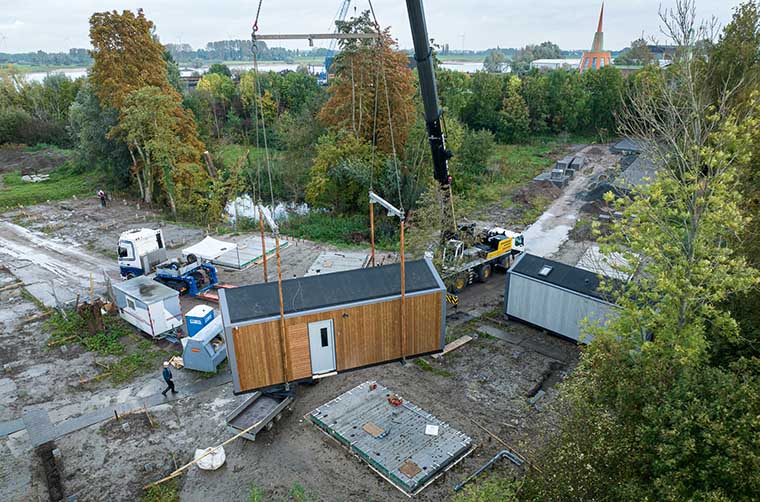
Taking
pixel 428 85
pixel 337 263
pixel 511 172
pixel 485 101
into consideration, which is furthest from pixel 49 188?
pixel 485 101

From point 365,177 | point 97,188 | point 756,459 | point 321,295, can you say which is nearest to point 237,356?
point 321,295

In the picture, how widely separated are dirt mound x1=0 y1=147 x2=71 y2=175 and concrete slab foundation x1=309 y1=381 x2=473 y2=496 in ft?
153

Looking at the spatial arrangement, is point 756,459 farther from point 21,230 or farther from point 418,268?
point 21,230

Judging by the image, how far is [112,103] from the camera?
33625 mm

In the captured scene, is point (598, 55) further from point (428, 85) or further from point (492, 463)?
point (492, 463)

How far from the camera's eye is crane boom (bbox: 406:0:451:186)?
Result: 16312 millimetres

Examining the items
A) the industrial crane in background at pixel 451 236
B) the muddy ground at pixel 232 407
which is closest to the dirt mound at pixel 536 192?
the industrial crane in background at pixel 451 236

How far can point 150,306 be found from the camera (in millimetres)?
18312

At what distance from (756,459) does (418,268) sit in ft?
33.5

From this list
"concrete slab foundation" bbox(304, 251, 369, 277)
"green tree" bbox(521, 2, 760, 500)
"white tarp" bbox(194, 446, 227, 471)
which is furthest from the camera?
"concrete slab foundation" bbox(304, 251, 369, 277)

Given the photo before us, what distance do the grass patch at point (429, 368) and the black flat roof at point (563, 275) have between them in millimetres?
5033

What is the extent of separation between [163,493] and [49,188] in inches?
1515

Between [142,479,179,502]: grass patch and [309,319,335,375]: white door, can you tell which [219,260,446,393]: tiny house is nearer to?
[309,319,335,375]: white door

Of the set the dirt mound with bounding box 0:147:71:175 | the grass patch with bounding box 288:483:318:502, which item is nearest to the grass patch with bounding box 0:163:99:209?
the dirt mound with bounding box 0:147:71:175
